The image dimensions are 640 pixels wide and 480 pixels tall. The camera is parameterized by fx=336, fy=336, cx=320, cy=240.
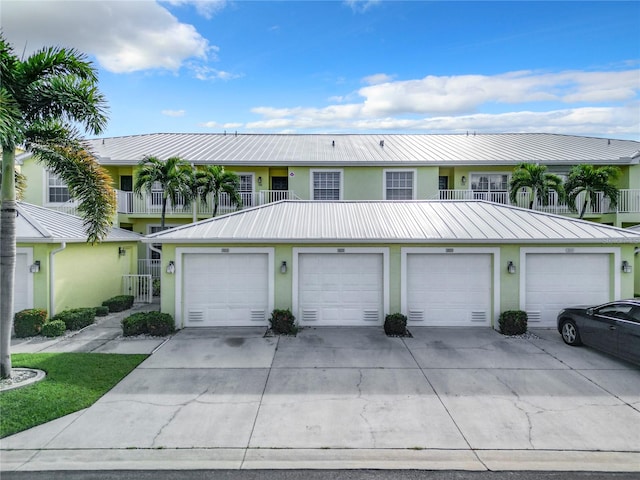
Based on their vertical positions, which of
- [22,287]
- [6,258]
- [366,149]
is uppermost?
[366,149]

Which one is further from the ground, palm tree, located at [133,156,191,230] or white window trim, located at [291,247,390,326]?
palm tree, located at [133,156,191,230]

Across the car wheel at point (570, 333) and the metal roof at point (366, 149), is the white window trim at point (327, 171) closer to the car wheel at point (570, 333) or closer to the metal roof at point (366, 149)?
the metal roof at point (366, 149)

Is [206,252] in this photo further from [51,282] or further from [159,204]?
[159,204]

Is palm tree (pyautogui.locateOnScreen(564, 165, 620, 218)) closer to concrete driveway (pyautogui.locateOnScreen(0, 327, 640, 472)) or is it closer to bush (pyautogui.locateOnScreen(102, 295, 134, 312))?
concrete driveway (pyautogui.locateOnScreen(0, 327, 640, 472))

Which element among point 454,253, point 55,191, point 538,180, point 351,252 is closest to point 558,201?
point 538,180

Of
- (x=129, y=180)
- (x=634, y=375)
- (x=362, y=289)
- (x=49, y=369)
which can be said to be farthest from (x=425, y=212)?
(x=129, y=180)

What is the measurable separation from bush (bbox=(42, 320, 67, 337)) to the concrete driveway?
147 inches

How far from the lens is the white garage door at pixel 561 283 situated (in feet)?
34.9

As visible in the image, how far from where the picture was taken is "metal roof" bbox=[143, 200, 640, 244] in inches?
408

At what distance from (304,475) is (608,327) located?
8.06 m

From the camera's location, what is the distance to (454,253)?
10.8 meters

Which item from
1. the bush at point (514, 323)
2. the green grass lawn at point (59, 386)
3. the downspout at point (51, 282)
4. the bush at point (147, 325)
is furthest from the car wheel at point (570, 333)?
the downspout at point (51, 282)

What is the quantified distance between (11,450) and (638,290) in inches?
806

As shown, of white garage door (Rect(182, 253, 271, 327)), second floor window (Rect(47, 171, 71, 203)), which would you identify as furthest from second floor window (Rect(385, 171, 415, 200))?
second floor window (Rect(47, 171, 71, 203))
